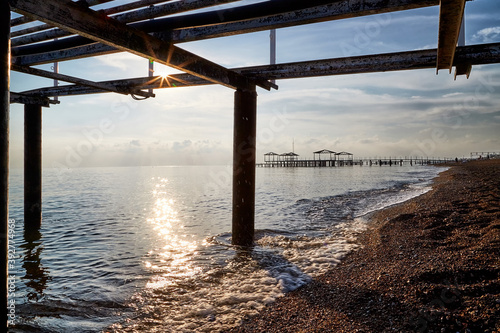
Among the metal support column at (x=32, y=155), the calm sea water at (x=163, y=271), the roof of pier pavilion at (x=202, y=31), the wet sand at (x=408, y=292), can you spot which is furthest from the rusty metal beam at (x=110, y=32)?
the metal support column at (x=32, y=155)

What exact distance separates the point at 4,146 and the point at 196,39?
2.81 meters

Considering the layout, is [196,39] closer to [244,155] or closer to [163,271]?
[244,155]

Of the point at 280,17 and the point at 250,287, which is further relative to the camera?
the point at 250,287

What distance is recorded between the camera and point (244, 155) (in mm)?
7020

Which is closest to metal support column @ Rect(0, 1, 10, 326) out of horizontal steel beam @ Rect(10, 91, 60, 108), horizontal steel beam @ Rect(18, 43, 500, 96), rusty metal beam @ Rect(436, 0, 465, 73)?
horizontal steel beam @ Rect(18, 43, 500, 96)

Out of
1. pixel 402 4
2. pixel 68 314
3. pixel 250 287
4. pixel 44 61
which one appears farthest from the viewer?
pixel 44 61

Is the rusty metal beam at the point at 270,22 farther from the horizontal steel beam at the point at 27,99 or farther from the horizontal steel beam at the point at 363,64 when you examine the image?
the horizontal steel beam at the point at 27,99

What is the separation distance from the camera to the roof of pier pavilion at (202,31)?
3.52 metres

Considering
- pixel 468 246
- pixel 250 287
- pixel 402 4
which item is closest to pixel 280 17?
pixel 402 4

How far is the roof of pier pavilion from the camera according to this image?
352 cm

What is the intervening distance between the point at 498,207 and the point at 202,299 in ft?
26.7

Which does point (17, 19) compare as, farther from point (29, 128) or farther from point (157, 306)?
point (29, 128)

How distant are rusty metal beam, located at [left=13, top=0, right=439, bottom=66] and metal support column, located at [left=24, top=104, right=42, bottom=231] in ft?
19.0

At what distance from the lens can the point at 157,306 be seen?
486cm
